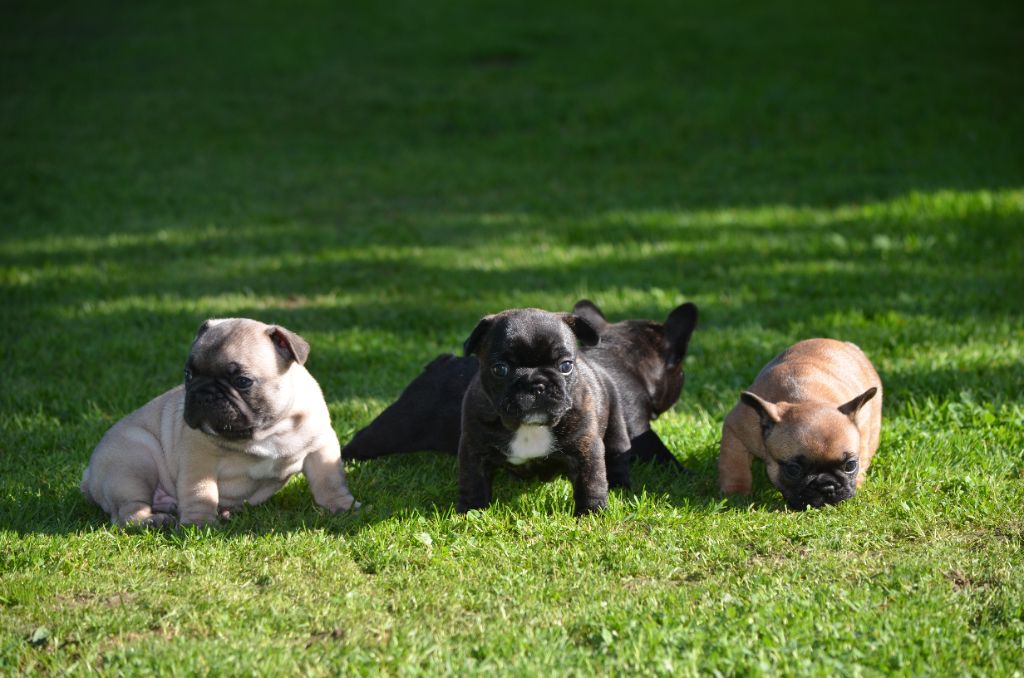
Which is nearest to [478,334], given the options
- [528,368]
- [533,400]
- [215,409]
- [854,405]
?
[528,368]

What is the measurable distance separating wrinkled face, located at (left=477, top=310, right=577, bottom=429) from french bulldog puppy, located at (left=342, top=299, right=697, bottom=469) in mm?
764

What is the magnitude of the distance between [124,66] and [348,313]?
45.7ft

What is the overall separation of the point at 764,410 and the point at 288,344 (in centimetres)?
228

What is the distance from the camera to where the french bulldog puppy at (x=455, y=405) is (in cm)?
603

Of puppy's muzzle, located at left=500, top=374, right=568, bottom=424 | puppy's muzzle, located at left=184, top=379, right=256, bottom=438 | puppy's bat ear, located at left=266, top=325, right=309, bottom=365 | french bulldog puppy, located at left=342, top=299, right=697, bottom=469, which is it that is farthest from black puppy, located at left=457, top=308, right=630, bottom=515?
puppy's muzzle, located at left=184, top=379, right=256, bottom=438

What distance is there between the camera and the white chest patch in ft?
17.5

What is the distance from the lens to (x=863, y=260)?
10109 mm

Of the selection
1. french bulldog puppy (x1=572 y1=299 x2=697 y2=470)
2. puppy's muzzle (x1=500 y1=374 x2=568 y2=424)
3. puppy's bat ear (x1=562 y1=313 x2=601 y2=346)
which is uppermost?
puppy's bat ear (x1=562 y1=313 x2=601 y2=346)

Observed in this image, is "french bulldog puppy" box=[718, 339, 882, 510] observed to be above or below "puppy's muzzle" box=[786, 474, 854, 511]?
above

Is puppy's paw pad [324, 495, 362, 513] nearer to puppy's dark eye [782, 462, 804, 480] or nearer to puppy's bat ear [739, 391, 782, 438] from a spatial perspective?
puppy's bat ear [739, 391, 782, 438]

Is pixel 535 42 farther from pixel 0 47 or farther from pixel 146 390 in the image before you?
pixel 146 390

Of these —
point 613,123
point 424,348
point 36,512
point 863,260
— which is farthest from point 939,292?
point 613,123

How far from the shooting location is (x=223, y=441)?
5348 millimetres

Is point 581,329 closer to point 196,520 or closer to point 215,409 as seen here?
point 215,409
